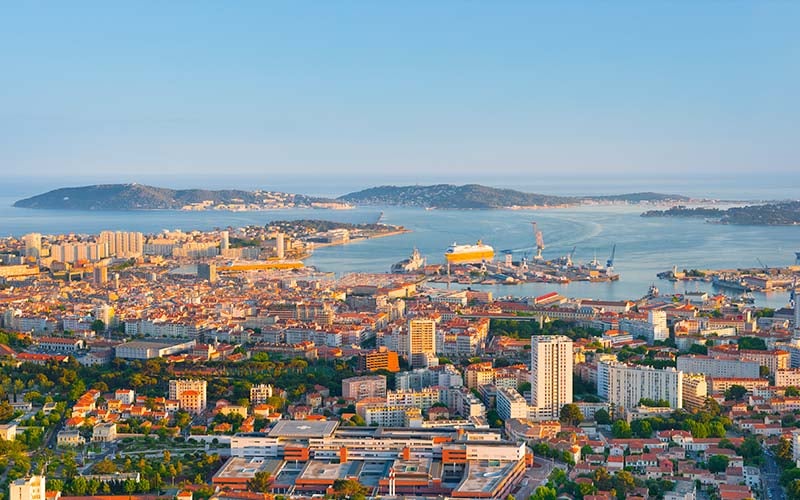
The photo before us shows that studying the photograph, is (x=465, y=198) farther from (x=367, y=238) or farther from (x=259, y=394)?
(x=259, y=394)

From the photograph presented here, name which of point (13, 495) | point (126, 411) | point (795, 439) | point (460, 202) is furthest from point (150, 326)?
point (460, 202)

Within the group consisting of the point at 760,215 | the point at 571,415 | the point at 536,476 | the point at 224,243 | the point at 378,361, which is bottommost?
the point at 536,476

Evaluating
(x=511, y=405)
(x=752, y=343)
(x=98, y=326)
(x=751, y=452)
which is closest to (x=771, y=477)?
(x=751, y=452)

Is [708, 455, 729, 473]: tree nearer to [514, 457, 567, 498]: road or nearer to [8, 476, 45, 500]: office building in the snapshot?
[514, 457, 567, 498]: road

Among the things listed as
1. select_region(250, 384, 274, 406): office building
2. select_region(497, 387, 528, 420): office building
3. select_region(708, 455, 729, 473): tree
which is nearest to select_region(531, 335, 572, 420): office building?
select_region(497, 387, 528, 420): office building

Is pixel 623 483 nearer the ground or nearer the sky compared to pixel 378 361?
nearer the ground

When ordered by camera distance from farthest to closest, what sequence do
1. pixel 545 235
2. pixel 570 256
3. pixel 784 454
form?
pixel 545 235 < pixel 570 256 < pixel 784 454

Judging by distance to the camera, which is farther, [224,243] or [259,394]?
[224,243]
